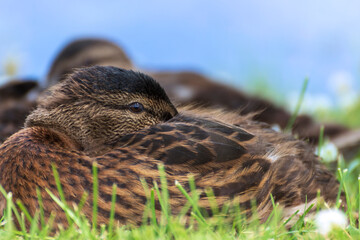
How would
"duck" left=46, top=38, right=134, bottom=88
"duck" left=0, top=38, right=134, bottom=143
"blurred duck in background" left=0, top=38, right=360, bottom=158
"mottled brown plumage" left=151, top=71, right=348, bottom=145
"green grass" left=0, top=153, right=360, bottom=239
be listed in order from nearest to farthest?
"green grass" left=0, top=153, right=360, bottom=239
"blurred duck in background" left=0, top=38, right=360, bottom=158
"mottled brown plumage" left=151, top=71, right=348, bottom=145
"duck" left=0, top=38, right=134, bottom=143
"duck" left=46, top=38, right=134, bottom=88

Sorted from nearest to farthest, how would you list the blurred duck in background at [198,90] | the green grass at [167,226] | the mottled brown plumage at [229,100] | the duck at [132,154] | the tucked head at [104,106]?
1. the green grass at [167,226]
2. the duck at [132,154]
3. the tucked head at [104,106]
4. the blurred duck in background at [198,90]
5. the mottled brown plumage at [229,100]

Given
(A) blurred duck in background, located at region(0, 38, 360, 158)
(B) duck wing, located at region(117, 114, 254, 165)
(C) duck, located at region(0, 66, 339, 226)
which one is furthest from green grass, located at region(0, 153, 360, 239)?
(A) blurred duck in background, located at region(0, 38, 360, 158)

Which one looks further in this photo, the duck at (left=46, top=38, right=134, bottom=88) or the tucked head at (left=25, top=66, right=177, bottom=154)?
the duck at (left=46, top=38, right=134, bottom=88)

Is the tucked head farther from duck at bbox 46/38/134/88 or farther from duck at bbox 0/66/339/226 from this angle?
duck at bbox 46/38/134/88

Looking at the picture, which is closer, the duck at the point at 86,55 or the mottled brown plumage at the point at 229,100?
the mottled brown plumage at the point at 229,100

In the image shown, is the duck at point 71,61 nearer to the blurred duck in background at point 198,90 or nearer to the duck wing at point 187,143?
the blurred duck in background at point 198,90

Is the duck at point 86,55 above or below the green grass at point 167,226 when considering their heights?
below

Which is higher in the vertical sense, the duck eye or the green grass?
the duck eye

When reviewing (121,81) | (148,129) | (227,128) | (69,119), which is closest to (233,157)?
(227,128)

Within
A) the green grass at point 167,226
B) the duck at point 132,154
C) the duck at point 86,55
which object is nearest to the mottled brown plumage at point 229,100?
the duck at point 86,55
